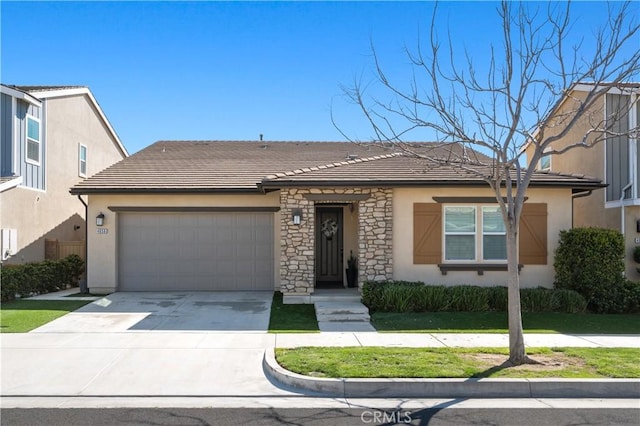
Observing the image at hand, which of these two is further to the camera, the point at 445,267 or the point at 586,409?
the point at 445,267

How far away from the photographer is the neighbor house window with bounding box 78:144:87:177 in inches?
816

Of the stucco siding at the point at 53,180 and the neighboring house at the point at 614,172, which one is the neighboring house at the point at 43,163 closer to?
the stucco siding at the point at 53,180

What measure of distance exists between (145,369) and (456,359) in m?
4.57

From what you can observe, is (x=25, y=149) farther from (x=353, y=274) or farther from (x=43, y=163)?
(x=353, y=274)

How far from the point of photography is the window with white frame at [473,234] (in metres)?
14.0

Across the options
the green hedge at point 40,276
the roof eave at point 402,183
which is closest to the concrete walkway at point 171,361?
the green hedge at point 40,276

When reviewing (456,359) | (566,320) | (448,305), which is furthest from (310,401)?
(566,320)

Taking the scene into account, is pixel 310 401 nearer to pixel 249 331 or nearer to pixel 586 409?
pixel 586 409

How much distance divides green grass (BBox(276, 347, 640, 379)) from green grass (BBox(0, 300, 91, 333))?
219 inches

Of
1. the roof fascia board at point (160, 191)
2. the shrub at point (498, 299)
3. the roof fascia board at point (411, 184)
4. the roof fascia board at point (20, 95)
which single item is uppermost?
the roof fascia board at point (20, 95)

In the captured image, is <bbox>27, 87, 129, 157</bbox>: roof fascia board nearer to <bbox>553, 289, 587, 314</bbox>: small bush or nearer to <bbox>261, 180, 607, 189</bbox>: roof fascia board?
<bbox>261, 180, 607, 189</bbox>: roof fascia board

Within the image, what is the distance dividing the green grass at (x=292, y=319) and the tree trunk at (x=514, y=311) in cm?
394

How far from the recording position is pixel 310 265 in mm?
14000

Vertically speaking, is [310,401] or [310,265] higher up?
[310,265]
